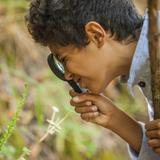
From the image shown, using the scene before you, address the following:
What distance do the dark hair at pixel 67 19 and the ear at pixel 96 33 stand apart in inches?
0.7

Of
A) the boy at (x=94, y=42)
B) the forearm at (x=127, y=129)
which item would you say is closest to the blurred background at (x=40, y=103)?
the forearm at (x=127, y=129)

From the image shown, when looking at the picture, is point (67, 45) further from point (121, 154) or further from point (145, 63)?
point (121, 154)

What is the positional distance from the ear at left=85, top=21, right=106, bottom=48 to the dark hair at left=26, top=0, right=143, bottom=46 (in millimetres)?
18

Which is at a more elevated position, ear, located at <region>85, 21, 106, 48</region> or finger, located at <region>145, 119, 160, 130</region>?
ear, located at <region>85, 21, 106, 48</region>

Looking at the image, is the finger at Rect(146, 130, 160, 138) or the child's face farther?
the child's face

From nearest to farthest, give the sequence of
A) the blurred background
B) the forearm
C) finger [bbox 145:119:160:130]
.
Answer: finger [bbox 145:119:160:130]
the forearm
the blurred background

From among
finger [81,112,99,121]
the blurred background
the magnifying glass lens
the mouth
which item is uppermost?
the blurred background

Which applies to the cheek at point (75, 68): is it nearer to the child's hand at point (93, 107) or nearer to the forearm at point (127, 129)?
the child's hand at point (93, 107)

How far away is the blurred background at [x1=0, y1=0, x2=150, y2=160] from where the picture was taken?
3.59 meters

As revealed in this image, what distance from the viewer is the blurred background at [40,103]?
11.8ft

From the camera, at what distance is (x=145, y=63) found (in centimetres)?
199

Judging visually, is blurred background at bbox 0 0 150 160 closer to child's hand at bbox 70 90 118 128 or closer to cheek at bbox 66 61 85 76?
child's hand at bbox 70 90 118 128

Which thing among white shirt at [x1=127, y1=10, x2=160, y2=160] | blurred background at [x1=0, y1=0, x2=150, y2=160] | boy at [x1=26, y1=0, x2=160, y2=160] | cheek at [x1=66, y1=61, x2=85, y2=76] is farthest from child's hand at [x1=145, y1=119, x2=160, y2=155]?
blurred background at [x1=0, y1=0, x2=150, y2=160]

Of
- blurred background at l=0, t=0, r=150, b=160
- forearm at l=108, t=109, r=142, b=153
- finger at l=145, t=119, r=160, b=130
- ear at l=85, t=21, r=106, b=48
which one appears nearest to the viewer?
finger at l=145, t=119, r=160, b=130
